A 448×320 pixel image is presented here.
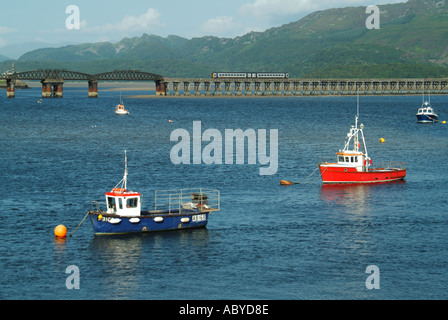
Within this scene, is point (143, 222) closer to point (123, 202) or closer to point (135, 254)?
point (123, 202)

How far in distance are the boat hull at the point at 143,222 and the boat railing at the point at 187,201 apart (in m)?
1.55

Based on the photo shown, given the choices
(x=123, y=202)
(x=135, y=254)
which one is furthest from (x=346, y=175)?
(x=135, y=254)

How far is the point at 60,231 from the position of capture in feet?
192

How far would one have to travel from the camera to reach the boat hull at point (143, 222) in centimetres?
5856

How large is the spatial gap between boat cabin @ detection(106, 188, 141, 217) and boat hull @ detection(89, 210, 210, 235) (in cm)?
62

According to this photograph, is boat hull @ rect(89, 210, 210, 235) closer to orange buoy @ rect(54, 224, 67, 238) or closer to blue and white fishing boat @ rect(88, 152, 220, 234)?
blue and white fishing boat @ rect(88, 152, 220, 234)

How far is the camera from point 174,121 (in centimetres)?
18788

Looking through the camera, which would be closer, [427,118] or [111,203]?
[111,203]

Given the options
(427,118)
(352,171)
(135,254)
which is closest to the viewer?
(135,254)

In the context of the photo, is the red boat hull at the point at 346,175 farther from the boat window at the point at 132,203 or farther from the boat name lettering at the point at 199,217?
the boat window at the point at 132,203

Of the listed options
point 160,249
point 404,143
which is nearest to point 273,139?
point 404,143

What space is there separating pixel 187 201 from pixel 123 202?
51.6 feet
